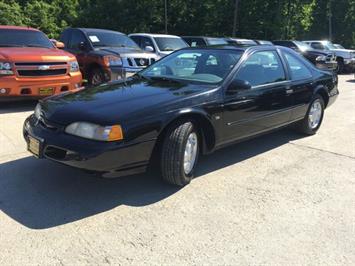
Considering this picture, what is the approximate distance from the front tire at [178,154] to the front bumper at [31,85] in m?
4.34

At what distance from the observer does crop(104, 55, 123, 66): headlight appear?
9155 millimetres

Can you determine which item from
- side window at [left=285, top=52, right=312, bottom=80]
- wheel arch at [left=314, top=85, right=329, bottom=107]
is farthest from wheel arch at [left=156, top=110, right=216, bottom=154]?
wheel arch at [left=314, top=85, right=329, bottom=107]

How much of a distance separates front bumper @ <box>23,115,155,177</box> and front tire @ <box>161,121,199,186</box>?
0.57ft

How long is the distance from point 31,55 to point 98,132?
4648 millimetres

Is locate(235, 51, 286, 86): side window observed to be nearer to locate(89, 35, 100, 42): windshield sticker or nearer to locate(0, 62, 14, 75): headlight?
locate(0, 62, 14, 75): headlight

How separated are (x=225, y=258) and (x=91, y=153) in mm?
1412

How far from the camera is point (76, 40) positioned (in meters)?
10.4

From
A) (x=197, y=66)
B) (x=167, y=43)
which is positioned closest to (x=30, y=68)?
(x=197, y=66)

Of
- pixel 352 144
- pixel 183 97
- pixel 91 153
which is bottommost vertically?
pixel 352 144

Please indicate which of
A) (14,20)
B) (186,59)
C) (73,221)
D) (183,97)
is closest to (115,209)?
(73,221)

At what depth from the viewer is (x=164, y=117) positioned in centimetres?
388

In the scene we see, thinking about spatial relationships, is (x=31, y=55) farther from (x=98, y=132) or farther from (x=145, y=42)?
(x=145, y=42)

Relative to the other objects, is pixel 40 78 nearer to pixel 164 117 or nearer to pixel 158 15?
pixel 164 117

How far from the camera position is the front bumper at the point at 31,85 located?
7230 millimetres
